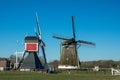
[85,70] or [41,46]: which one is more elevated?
[41,46]

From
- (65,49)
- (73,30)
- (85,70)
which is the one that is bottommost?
(85,70)

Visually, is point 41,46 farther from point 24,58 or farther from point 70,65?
point 70,65

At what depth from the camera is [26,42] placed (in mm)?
64625

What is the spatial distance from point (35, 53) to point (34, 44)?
80.2 inches

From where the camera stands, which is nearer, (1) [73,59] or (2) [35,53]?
(1) [73,59]

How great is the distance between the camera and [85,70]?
60.0m

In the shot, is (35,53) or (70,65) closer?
(70,65)

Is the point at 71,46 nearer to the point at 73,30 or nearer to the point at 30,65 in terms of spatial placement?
the point at 73,30

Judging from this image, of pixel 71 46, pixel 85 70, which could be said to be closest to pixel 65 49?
pixel 71 46

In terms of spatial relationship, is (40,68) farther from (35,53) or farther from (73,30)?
(73,30)

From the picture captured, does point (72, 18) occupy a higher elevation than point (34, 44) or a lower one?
higher

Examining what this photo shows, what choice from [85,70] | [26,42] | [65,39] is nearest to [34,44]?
[26,42]

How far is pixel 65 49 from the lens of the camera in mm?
60281

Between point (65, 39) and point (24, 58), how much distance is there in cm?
946
